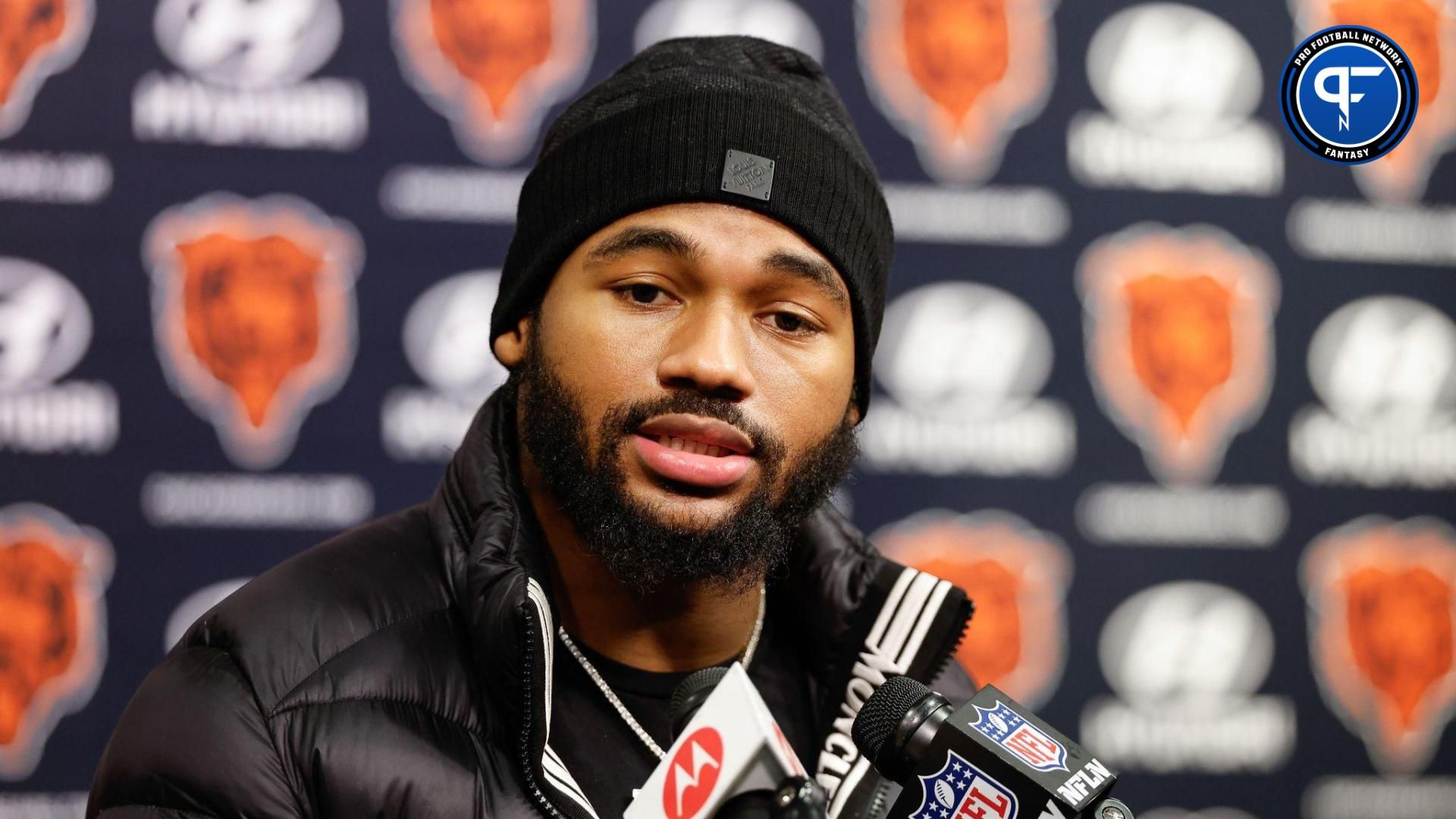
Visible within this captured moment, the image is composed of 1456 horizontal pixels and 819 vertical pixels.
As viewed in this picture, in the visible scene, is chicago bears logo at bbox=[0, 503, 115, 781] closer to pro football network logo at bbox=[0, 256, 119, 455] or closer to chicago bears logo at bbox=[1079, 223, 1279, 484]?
pro football network logo at bbox=[0, 256, 119, 455]

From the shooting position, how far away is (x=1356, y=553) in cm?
198

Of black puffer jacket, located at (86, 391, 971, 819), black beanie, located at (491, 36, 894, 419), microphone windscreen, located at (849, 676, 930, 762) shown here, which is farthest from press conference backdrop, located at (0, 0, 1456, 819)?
microphone windscreen, located at (849, 676, 930, 762)

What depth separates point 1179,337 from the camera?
1.94m

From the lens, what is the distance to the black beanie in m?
1.11

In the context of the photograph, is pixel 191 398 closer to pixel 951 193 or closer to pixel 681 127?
pixel 681 127

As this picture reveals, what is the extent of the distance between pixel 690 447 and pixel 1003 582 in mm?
996

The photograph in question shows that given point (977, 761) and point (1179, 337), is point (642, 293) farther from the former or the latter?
point (1179, 337)

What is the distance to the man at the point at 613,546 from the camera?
940mm

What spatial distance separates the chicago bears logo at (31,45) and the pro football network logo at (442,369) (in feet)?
1.88

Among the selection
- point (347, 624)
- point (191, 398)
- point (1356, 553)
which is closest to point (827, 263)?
point (347, 624)

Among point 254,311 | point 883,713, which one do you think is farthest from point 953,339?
point 883,713

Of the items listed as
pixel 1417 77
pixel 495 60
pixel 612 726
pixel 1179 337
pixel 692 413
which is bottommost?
pixel 612 726

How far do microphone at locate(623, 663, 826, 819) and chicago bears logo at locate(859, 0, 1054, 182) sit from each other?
1399 millimetres

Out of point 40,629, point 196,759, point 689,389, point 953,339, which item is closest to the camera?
point 196,759
